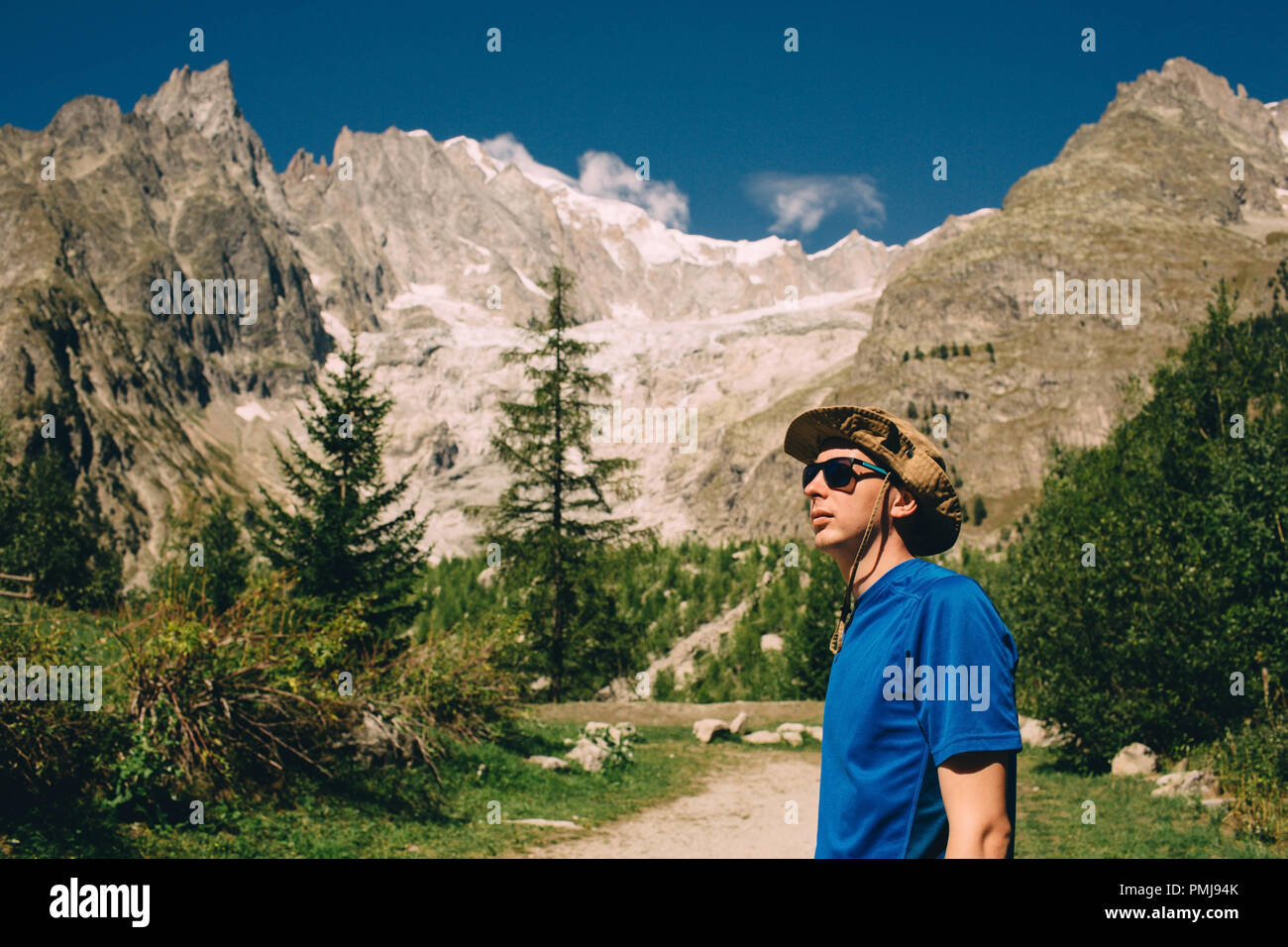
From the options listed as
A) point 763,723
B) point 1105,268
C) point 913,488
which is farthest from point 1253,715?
point 1105,268

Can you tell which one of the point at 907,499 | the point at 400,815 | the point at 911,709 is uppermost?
the point at 907,499

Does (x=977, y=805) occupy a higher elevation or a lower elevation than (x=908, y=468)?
lower

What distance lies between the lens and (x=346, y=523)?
18312 millimetres

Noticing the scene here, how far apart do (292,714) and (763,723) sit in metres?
14.1

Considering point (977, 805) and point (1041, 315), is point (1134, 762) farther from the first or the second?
point (1041, 315)

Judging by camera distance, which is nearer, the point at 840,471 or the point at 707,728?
the point at 840,471

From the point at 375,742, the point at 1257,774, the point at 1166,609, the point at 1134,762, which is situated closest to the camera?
the point at 1257,774

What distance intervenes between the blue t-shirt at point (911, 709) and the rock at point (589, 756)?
13801 mm

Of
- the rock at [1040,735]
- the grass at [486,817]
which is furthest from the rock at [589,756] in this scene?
the rock at [1040,735]

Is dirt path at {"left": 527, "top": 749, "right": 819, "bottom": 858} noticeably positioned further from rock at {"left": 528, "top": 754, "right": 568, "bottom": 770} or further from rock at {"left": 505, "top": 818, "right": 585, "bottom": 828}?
rock at {"left": 528, "top": 754, "right": 568, "bottom": 770}

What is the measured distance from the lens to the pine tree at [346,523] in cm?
1825

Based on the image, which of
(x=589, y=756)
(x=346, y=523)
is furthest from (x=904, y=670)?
(x=346, y=523)

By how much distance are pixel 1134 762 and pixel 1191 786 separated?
8.42 feet

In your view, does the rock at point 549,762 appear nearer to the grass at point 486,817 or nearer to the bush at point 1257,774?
the grass at point 486,817
